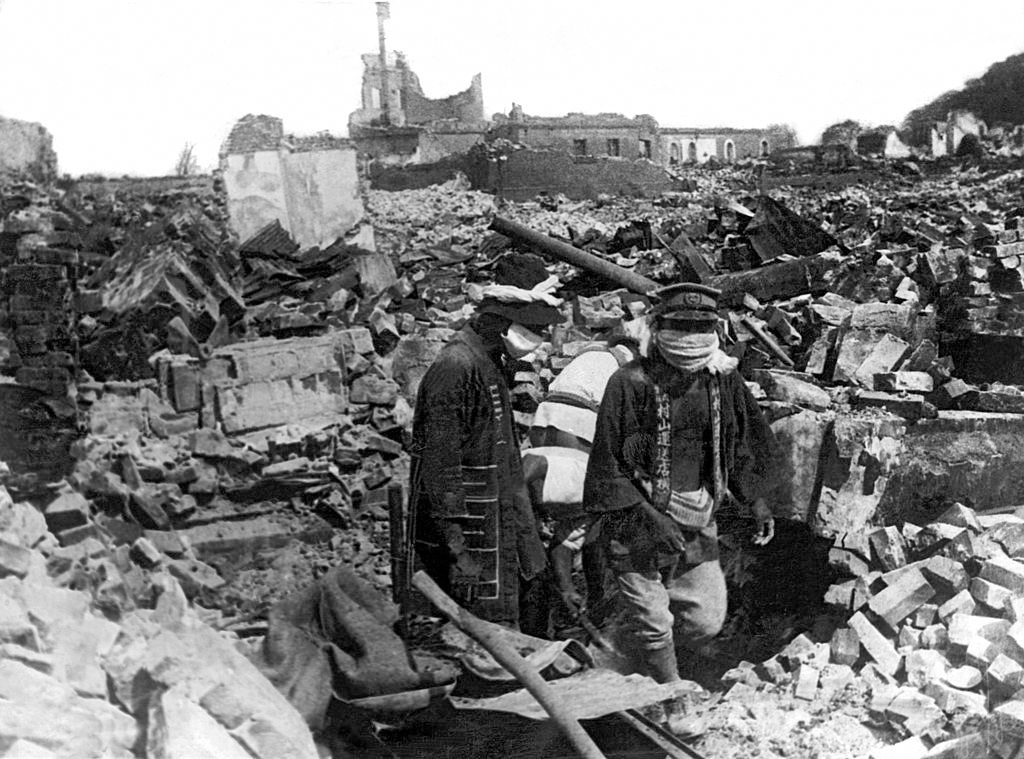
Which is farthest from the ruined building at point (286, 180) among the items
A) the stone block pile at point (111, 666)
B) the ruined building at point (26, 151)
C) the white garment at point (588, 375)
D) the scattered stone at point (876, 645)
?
the scattered stone at point (876, 645)

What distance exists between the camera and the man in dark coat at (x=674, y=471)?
9.68 feet

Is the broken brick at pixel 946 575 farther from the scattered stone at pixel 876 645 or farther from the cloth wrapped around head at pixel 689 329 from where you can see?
the cloth wrapped around head at pixel 689 329

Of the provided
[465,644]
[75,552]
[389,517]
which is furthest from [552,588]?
[75,552]

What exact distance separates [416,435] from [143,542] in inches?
40.3

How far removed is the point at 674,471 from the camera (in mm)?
2996

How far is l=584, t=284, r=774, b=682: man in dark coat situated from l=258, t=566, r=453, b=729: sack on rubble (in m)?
0.85

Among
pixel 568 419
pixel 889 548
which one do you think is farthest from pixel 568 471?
pixel 889 548

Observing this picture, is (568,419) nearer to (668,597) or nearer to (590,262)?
(590,262)

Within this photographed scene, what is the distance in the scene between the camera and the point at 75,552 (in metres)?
2.56

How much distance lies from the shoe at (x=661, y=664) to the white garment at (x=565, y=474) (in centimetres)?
67

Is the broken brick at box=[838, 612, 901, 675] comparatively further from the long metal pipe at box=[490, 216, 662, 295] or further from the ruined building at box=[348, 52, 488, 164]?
the ruined building at box=[348, 52, 488, 164]

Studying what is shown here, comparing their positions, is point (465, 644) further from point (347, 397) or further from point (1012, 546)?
point (1012, 546)

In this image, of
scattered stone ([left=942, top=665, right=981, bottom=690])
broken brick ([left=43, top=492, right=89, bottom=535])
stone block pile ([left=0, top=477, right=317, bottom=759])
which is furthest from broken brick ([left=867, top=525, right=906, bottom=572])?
broken brick ([left=43, top=492, right=89, bottom=535])

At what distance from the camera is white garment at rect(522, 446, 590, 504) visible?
304 cm
